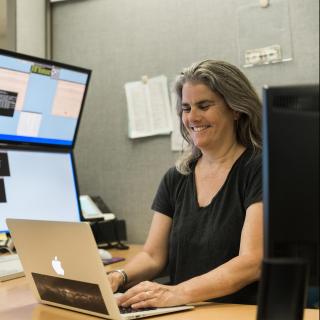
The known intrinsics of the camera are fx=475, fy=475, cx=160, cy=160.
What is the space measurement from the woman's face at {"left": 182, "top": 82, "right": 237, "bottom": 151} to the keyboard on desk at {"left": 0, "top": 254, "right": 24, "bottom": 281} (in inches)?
27.4

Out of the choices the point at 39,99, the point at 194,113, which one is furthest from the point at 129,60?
the point at 194,113

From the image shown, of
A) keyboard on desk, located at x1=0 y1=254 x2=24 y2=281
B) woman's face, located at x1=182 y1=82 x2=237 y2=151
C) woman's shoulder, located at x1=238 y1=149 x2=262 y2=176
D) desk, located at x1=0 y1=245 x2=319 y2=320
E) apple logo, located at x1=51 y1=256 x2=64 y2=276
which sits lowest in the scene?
desk, located at x1=0 y1=245 x2=319 y2=320

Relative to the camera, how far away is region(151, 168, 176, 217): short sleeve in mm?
1570

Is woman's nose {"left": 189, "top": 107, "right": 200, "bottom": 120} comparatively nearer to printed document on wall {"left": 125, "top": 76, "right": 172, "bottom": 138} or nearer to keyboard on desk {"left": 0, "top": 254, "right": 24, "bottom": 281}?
printed document on wall {"left": 125, "top": 76, "right": 172, "bottom": 138}

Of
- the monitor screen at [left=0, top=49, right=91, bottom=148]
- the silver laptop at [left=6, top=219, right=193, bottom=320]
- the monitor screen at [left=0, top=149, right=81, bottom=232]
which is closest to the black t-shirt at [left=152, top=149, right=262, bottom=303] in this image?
the silver laptop at [left=6, top=219, right=193, bottom=320]

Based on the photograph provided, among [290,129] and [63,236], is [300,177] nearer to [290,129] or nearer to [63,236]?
[290,129]

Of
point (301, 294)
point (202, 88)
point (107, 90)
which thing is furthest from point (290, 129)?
point (107, 90)

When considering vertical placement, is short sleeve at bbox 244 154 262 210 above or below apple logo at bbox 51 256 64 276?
above

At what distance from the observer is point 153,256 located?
5.00ft

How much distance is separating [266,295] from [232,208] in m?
0.74

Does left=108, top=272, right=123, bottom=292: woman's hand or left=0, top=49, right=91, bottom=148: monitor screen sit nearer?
left=108, top=272, right=123, bottom=292: woman's hand

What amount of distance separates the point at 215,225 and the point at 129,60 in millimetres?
1095

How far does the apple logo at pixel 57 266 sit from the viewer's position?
1.03m

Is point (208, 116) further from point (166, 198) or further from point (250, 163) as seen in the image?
point (166, 198)
